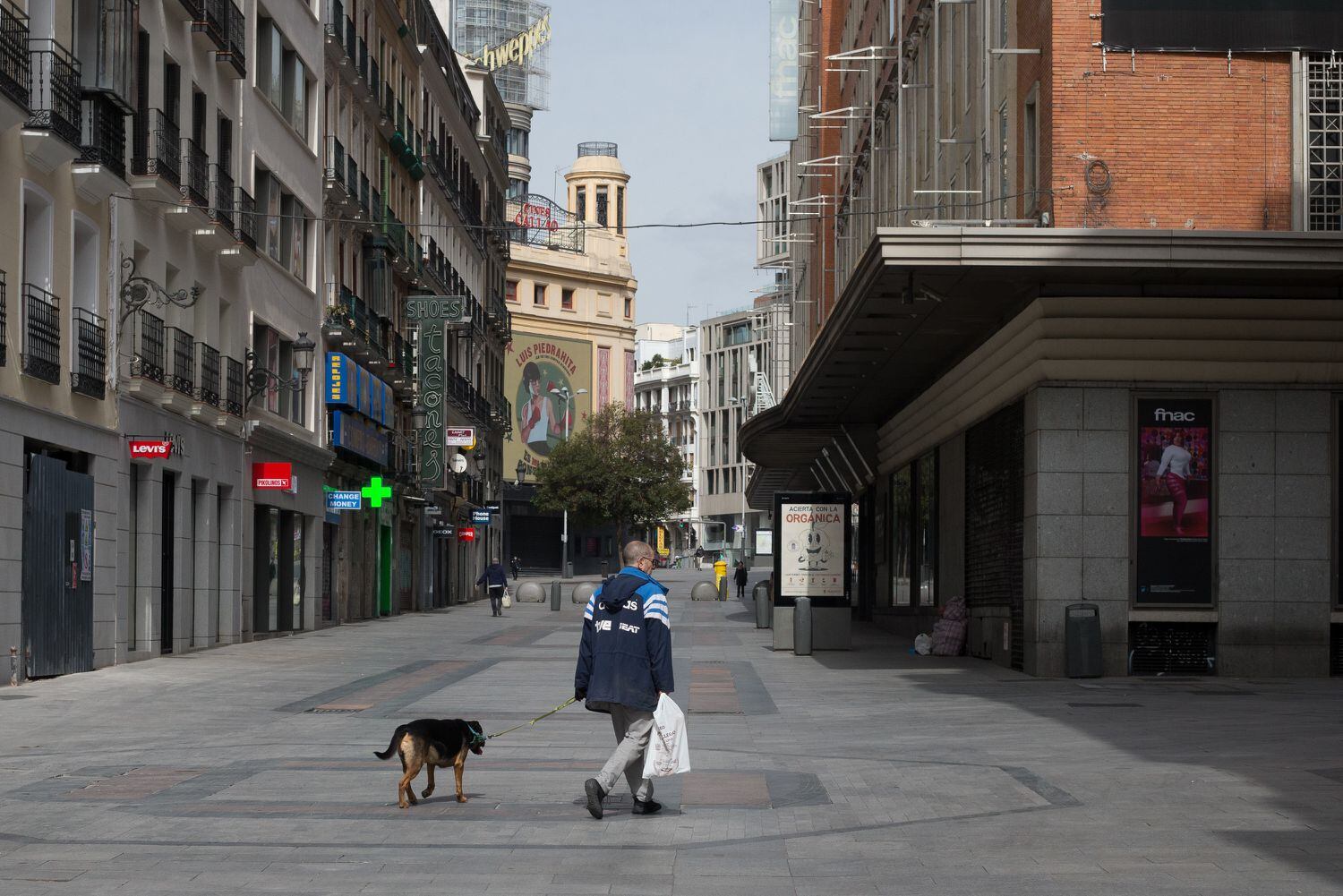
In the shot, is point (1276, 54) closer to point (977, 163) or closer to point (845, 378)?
point (977, 163)

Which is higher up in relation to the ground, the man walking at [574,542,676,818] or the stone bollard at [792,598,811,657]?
the man walking at [574,542,676,818]

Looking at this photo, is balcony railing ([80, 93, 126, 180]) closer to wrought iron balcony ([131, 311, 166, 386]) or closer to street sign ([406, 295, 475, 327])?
wrought iron balcony ([131, 311, 166, 386])

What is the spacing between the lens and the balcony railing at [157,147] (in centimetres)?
2666

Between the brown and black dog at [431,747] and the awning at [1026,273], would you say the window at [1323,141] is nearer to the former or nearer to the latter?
the awning at [1026,273]

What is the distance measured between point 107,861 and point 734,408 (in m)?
158

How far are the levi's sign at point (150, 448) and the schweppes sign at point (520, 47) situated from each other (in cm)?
11391

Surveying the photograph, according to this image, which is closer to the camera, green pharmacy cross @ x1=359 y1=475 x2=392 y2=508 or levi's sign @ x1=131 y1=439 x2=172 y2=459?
levi's sign @ x1=131 y1=439 x2=172 y2=459

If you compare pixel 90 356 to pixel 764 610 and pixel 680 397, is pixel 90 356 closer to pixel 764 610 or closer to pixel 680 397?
pixel 764 610

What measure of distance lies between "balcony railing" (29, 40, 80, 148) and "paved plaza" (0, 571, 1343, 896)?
6.80 m

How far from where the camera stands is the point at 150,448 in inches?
1025

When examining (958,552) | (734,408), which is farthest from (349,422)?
(734,408)

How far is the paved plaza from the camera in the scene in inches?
359

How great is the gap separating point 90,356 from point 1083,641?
1338cm

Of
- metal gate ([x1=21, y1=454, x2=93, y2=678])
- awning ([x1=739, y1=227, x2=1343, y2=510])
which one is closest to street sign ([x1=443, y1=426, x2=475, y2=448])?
awning ([x1=739, y1=227, x2=1343, y2=510])
